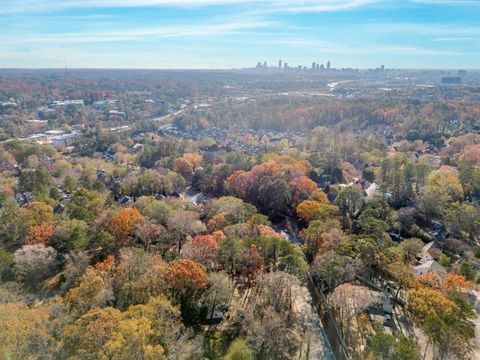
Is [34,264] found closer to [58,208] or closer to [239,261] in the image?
[58,208]

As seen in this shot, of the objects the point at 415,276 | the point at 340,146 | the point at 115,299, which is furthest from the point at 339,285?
the point at 340,146

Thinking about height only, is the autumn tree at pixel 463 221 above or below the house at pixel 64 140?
above

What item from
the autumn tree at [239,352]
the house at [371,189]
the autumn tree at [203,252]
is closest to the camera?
the autumn tree at [239,352]

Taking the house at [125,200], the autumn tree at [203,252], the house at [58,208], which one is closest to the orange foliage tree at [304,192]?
the autumn tree at [203,252]

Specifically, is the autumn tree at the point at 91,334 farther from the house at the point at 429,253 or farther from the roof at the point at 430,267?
the house at the point at 429,253

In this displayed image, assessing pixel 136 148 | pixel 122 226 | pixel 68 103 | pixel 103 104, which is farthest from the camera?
pixel 103 104

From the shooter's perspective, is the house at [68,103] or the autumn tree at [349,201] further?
the house at [68,103]

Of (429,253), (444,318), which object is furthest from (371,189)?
(444,318)

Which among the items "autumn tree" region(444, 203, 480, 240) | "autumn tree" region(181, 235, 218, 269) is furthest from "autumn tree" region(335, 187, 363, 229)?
"autumn tree" region(181, 235, 218, 269)
